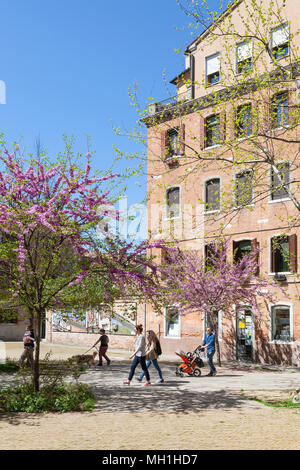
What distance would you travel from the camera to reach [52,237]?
12.0m

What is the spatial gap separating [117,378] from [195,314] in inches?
473

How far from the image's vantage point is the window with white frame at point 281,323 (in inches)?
963

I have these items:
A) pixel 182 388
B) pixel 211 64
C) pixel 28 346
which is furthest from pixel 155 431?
pixel 211 64

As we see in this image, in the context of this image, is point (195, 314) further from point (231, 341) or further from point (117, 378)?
point (117, 378)

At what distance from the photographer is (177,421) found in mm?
9992

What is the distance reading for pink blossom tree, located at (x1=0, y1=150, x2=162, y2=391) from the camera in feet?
37.6

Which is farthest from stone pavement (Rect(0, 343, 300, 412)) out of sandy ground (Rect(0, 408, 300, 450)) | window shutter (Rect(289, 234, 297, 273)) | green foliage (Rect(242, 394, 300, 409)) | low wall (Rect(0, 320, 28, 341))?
low wall (Rect(0, 320, 28, 341))

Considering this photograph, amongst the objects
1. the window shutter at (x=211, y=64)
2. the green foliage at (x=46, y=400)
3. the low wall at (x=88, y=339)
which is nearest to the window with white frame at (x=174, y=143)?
the window shutter at (x=211, y=64)

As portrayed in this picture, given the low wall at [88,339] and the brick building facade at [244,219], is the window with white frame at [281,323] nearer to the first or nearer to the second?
the brick building facade at [244,219]

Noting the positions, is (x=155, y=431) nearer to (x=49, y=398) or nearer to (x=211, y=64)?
(x=49, y=398)

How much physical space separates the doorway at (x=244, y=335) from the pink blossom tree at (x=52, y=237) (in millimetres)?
14556

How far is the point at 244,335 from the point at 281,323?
91.7 inches

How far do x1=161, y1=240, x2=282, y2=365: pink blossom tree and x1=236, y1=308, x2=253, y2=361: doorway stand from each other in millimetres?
851
